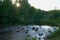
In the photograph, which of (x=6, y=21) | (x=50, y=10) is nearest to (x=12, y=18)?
(x=6, y=21)

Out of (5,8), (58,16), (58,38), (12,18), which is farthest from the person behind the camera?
(5,8)

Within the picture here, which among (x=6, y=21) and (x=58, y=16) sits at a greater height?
(x=58, y=16)

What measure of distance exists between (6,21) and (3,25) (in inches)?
45.2

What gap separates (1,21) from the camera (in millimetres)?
33062

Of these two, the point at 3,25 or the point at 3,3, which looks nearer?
the point at 3,25

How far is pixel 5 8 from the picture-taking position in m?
36.2

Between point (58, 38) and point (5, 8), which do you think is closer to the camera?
point (58, 38)

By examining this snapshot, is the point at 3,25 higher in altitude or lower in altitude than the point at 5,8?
lower

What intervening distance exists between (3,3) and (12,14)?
10.7 feet

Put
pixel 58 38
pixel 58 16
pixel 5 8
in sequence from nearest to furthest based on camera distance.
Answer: pixel 58 38
pixel 58 16
pixel 5 8

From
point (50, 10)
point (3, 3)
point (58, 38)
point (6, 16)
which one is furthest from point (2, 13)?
point (58, 38)

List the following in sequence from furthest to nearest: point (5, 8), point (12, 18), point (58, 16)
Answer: point (5, 8)
point (12, 18)
point (58, 16)

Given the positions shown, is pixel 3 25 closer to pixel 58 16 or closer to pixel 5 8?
pixel 5 8

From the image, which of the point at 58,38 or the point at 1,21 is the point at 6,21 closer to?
the point at 1,21
